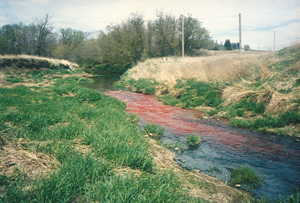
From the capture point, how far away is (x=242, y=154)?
6145mm

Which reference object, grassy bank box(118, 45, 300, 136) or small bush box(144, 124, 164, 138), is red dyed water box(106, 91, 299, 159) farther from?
grassy bank box(118, 45, 300, 136)

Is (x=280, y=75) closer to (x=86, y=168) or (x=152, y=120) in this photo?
(x=152, y=120)

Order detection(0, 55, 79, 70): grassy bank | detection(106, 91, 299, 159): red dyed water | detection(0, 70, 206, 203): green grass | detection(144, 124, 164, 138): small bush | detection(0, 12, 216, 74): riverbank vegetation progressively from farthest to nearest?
detection(0, 12, 216, 74): riverbank vegetation → detection(0, 55, 79, 70): grassy bank → detection(144, 124, 164, 138): small bush → detection(106, 91, 299, 159): red dyed water → detection(0, 70, 206, 203): green grass

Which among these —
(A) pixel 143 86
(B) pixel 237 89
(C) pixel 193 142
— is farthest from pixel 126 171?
(A) pixel 143 86

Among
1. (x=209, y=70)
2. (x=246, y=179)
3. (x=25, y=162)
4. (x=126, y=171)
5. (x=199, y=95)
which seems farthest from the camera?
(x=209, y=70)

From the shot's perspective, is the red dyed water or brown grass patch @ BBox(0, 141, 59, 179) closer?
brown grass patch @ BBox(0, 141, 59, 179)

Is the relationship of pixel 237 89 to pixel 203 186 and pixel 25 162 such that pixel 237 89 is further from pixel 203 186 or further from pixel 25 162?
pixel 25 162

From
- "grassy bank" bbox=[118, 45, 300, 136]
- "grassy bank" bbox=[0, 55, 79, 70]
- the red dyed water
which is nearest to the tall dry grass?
"grassy bank" bbox=[118, 45, 300, 136]

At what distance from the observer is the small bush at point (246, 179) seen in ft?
14.8

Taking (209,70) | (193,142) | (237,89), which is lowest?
(193,142)

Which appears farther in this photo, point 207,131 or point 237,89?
point 237,89

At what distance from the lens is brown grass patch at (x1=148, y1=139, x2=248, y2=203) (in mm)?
3885

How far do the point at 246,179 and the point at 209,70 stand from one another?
16.8 meters

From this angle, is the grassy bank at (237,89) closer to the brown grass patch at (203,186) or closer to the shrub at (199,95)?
the shrub at (199,95)
